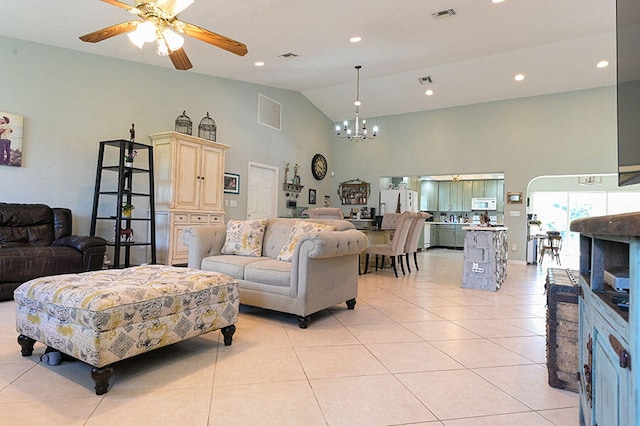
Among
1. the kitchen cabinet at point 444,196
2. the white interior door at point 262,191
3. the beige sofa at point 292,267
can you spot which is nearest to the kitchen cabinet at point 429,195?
the kitchen cabinet at point 444,196

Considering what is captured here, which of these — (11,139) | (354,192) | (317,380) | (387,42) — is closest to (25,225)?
(11,139)

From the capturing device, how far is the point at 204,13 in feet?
13.5

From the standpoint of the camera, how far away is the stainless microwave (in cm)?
1108

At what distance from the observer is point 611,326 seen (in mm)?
857

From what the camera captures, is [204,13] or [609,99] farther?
[609,99]

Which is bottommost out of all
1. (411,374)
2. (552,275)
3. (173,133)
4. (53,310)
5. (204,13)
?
(411,374)

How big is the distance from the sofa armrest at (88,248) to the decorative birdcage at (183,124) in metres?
2.34

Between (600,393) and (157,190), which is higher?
(157,190)

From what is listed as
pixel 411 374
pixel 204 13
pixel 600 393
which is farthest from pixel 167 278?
pixel 204 13

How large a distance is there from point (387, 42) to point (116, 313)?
5270mm

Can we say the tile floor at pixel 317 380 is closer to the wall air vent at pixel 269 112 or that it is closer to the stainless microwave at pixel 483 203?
the wall air vent at pixel 269 112

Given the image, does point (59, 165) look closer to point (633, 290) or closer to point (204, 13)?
point (204, 13)

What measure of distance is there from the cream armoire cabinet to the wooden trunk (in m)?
4.65

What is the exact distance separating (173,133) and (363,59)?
3.40 m
